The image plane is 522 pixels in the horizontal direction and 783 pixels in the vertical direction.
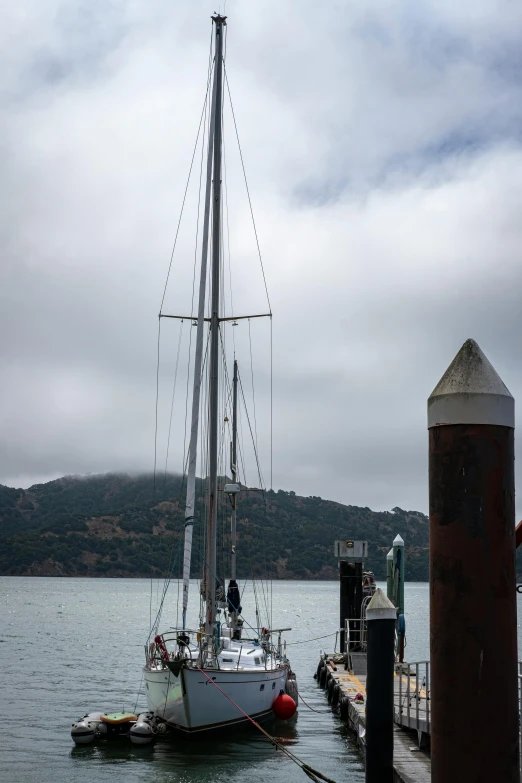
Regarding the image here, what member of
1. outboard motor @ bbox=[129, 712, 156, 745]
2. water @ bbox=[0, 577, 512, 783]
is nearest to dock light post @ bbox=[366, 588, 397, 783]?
water @ bbox=[0, 577, 512, 783]

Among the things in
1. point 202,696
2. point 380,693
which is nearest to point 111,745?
point 202,696

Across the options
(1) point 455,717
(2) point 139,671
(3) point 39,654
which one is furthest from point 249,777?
(3) point 39,654

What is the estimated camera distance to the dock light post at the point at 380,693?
1191 centimetres

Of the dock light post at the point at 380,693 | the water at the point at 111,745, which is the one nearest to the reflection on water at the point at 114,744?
the water at the point at 111,745

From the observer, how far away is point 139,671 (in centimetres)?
4800

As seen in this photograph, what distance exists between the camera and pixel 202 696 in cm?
2217

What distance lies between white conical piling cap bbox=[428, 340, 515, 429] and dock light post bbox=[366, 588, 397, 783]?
5708 millimetres

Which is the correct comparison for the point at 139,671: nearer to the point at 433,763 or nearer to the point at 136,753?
the point at 136,753

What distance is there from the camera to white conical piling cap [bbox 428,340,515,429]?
6.71 metres

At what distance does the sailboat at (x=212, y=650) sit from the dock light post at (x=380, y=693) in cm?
1029

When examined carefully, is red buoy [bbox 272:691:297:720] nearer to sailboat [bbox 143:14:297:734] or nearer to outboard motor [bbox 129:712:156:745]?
sailboat [bbox 143:14:297:734]

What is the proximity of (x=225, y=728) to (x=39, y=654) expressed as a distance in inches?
1539

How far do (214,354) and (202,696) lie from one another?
9348mm

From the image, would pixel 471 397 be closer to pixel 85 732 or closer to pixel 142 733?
pixel 142 733
